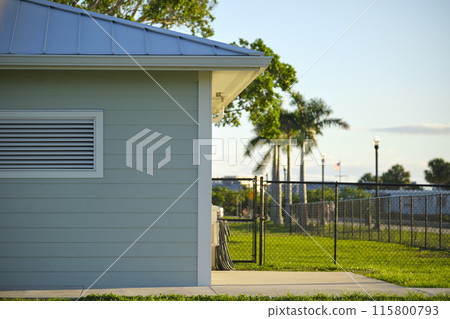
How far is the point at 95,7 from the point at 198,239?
14.9 meters

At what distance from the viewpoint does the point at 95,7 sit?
69.0 ft

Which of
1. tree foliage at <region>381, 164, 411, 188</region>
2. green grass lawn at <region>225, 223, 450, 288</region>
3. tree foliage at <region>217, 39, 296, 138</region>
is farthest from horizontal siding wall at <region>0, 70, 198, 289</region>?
tree foliage at <region>381, 164, 411, 188</region>

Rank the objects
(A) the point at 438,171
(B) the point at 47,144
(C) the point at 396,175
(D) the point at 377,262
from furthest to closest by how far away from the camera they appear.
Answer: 1. (C) the point at 396,175
2. (A) the point at 438,171
3. (D) the point at 377,262
4. (B) the point at 47,144

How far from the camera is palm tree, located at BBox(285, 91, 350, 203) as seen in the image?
4234cm

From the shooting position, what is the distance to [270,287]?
8.60m

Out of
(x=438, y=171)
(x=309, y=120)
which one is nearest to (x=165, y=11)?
(x=309, y=120)

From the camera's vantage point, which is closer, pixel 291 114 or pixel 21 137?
pixel 21 137

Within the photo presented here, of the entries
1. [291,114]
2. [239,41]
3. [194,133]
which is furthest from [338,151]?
[194,133]

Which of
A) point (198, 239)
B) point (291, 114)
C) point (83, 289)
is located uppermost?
point (291, 114)

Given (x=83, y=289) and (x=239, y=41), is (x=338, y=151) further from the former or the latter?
(x=83, y=289)

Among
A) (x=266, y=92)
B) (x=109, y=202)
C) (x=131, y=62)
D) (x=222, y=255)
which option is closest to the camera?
(x=131, y=62)

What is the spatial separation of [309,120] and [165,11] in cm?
2259

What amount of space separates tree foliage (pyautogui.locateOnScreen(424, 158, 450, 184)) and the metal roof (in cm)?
5965

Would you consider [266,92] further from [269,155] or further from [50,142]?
[269,155]
